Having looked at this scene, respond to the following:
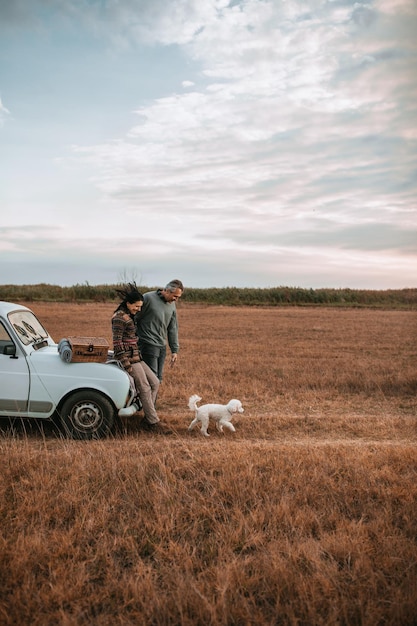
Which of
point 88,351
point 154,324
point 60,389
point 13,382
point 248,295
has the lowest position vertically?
point 60,389

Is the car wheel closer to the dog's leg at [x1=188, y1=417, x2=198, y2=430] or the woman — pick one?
the woman

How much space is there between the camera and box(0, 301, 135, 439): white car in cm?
643

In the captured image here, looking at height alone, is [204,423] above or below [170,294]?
below

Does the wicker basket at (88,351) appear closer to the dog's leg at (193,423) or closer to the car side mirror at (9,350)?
the car side mirror at (9,350)

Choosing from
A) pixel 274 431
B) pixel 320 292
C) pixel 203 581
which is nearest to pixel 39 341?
pixel 274 431

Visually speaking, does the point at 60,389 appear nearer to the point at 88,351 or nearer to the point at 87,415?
the point at 87,415

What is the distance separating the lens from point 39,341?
7.25 metres

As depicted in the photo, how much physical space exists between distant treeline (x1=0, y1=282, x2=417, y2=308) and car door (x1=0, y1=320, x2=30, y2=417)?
41.5 meters

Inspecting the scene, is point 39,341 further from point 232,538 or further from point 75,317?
point 75,317

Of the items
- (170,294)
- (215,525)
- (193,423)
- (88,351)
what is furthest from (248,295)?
(215,525)

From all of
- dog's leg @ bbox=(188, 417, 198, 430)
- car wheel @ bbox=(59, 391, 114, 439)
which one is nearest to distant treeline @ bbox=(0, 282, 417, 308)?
dog's leg @ bbox=(188, 417, 198, 430)

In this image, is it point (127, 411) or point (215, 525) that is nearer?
point (215, 525)

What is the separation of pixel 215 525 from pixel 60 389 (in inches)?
127

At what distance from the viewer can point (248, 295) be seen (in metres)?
51.4
